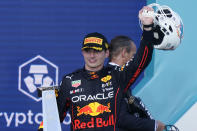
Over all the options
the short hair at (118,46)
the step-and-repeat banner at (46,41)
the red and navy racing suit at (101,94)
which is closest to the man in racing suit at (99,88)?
the red and navy racing suit at (101,94)

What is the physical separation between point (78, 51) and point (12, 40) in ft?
2.67

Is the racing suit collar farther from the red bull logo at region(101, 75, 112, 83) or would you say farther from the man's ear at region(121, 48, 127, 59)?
the man's ear at region(121, 48, 127, 59)

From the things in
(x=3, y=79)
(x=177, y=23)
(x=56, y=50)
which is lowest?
(x=3, y=79)

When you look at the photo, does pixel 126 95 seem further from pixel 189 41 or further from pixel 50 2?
pixel 50 2

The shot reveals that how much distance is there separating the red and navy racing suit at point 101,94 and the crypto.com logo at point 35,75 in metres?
1.90

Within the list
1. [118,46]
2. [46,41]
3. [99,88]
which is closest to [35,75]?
[46,41]

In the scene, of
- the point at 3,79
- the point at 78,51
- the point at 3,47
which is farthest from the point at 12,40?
the point at 78,51

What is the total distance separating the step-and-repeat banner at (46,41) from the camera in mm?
5207

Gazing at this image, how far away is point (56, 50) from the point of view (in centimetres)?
522

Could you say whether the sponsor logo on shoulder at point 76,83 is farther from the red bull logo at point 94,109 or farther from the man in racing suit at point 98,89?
the red bull logo at point 94,109

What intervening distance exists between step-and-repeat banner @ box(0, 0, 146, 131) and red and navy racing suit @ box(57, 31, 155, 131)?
74.6 inches

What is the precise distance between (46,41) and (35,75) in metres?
0.43

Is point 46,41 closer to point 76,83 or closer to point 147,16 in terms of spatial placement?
point 76,83

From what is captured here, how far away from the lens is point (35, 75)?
521 centimetres
